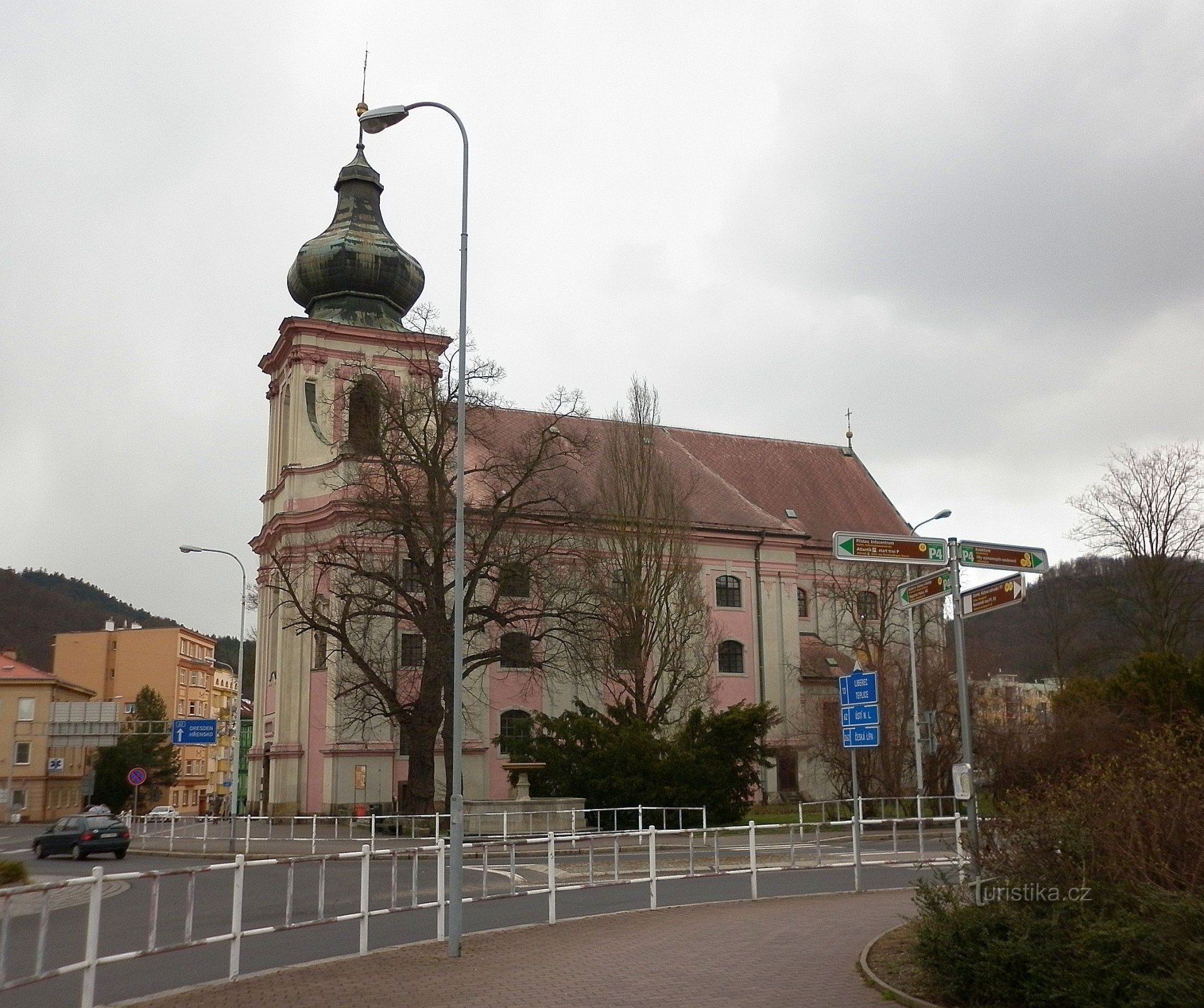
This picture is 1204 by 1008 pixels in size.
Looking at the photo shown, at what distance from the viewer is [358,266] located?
4475 centimetres

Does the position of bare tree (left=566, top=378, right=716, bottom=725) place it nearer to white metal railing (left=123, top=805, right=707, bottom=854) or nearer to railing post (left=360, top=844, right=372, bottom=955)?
white metal railing (left=123, top=805, right=707, bottom=854)

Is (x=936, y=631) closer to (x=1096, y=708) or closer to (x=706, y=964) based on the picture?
(x=1096, y=708)

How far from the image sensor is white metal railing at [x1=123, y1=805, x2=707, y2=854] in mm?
29594

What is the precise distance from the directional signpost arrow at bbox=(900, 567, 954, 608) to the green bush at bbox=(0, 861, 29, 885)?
14.9 m

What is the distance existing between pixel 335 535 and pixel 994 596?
118 ft

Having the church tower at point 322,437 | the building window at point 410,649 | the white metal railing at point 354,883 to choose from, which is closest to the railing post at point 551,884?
the white metal railing at point 354,883

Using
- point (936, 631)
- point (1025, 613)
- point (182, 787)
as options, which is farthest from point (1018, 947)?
point (182, 787)

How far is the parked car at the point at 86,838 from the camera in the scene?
31.2m

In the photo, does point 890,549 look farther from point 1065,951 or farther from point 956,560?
point 1065,951

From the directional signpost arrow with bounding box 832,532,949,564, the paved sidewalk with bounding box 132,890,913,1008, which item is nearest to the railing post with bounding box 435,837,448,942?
the paved sidewalk with bounding box 132,890,913,1008

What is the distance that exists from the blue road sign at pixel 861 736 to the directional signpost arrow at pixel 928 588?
5.05 m

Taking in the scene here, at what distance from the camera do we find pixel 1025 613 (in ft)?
168

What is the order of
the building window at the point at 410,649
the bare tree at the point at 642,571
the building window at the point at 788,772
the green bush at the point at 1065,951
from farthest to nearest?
1. the building window at the point at 788,772
2. the building window at the point at 410,649
3. the bare tree at the point at 642,571
4. the green bush at the point at 1065,951

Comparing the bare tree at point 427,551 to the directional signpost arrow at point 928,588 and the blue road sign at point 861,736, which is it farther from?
the directional signpost arrow at point 928,588
